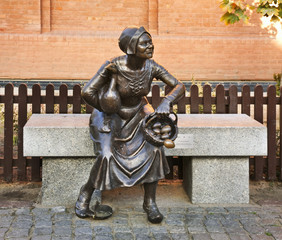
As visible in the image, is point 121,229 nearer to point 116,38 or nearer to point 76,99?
point 76,99

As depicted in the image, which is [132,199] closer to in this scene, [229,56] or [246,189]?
[246,189]

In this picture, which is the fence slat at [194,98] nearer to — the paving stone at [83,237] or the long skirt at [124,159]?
the long skirt at [124,159]

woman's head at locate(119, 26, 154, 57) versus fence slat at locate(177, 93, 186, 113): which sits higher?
woman's head at locate(119, 26, 154, 57)

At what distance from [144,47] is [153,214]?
1.64 m

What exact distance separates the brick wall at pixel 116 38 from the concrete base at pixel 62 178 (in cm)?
802

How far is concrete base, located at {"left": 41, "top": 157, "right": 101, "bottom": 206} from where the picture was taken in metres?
4.73

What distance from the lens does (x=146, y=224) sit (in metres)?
4.12

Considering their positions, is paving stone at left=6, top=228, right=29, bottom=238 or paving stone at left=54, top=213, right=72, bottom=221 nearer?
paving stone at left=6, top=228, right=29, bottom=238

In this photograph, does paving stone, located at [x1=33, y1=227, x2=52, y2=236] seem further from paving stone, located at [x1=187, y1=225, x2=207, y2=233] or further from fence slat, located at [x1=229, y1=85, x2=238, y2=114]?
fence slat, located at [x1=229, y1=85, x2=238, y2=114]

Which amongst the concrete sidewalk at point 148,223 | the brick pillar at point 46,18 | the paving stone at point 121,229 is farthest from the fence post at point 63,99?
the brick pillar at point 46,18

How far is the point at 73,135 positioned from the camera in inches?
182

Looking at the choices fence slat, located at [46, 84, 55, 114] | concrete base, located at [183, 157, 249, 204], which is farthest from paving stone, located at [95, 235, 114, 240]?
fence slat, located at [46, 84, 55, 114]

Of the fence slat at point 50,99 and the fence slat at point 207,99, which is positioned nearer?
the fence slat at point 50,99

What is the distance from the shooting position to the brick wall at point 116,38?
12.4 m
